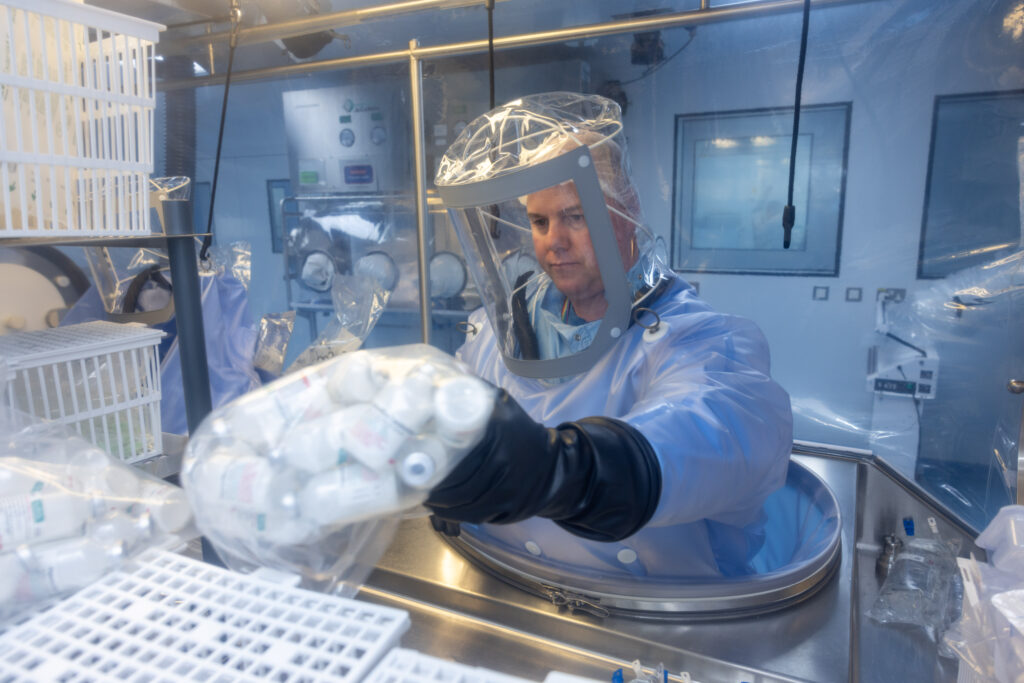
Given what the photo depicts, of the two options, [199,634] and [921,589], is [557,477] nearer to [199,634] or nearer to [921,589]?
[199,634]

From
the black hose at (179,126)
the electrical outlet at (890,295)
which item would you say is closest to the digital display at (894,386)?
the electrical outlet at (890,295)

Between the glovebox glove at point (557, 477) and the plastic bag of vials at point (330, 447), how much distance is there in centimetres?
6

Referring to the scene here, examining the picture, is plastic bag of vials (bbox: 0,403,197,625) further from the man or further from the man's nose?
the man's nose

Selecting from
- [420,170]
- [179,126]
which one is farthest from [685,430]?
[179,126]

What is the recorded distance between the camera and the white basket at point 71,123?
712 mm

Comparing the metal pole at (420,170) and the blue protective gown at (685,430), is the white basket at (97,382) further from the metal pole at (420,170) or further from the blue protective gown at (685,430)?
the metal pole at (420,170)

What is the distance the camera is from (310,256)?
276 centimetres

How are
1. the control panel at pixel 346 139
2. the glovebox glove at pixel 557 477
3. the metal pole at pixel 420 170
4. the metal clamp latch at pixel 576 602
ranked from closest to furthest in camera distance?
the glovebox glove at pixel 557 477, the metal clamp latch at pixel 576 602, the metal pole at pixel 420 170, the control panel at pixel 346 139

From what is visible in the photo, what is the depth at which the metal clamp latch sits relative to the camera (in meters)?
0.88

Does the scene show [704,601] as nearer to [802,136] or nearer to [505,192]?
[505,192]

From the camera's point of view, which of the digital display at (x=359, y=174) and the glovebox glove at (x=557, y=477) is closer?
the glovebox glove at (x=557, y=477)

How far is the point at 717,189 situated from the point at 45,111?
2157 mm

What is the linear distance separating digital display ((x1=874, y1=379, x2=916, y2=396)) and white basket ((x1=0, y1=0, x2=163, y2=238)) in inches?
80.3

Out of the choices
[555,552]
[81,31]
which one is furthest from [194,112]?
[555,552]
